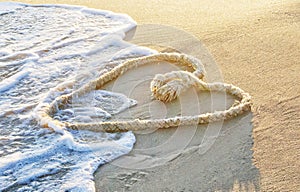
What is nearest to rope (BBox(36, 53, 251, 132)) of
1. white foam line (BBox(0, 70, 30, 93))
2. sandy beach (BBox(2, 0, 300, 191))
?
sandy beach (BBox(2, 0, 300, 191))

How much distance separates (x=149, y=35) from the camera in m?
3.37

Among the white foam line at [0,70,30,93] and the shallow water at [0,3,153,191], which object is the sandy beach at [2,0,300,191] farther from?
the white foam line at [0,70,30,93]

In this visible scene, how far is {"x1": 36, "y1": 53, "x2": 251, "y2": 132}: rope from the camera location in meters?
2.17

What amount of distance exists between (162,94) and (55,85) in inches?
29.6

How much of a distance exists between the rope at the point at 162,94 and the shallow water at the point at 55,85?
5cm

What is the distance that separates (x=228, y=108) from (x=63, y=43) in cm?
162

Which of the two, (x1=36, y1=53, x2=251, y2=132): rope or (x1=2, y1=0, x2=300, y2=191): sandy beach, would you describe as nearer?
(x1=2, y1=0, x2=300, y2=191): sandy beach

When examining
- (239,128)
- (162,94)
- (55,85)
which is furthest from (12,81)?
(239,128)

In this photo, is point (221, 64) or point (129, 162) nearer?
point (129, 162)

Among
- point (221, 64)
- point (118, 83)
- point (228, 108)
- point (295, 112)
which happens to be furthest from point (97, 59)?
point (295, 112)

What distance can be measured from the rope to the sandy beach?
1.9 inches

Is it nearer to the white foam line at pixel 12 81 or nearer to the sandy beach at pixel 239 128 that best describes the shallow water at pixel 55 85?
the white foam line at pixel 12 81

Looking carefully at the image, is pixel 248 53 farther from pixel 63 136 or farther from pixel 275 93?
pixel 63 136

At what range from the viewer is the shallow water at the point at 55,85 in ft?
6.28
